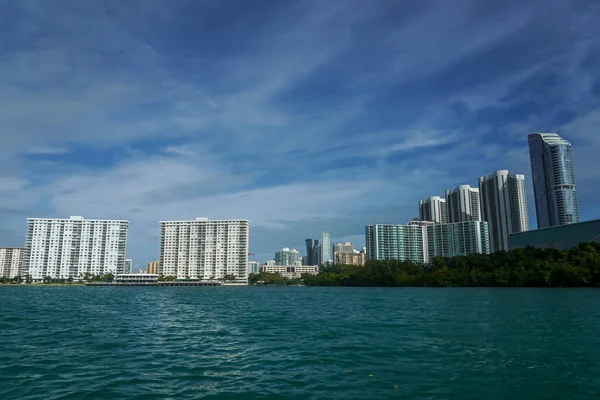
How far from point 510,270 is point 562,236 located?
26.8m

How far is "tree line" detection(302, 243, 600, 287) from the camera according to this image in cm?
10650

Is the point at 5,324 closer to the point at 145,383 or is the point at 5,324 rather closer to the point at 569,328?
the point at 145,383

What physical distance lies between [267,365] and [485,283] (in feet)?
412

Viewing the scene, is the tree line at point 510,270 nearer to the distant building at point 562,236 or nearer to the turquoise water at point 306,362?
the distant building at point 562,236

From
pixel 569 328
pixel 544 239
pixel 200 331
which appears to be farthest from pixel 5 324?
pixel 544 239

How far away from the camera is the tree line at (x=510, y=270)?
106m

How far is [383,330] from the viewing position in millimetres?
27984

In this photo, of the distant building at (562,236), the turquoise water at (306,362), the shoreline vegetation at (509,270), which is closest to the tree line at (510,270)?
the shoreline vegetation at (509,270)

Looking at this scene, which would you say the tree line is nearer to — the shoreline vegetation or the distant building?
the shoreline vegetation

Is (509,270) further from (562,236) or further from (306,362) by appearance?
(306,362)

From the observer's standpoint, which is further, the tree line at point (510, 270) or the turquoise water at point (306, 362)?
the tree line at point (510, 270)

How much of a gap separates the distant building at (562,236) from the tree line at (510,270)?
917 centimetres

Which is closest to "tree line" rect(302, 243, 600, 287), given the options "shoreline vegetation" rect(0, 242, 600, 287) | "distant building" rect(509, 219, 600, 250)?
"shoreline vegetation" rect(0, 242, 600, 287)

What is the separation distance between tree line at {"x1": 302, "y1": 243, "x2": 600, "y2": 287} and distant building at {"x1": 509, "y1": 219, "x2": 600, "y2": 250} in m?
9.17
